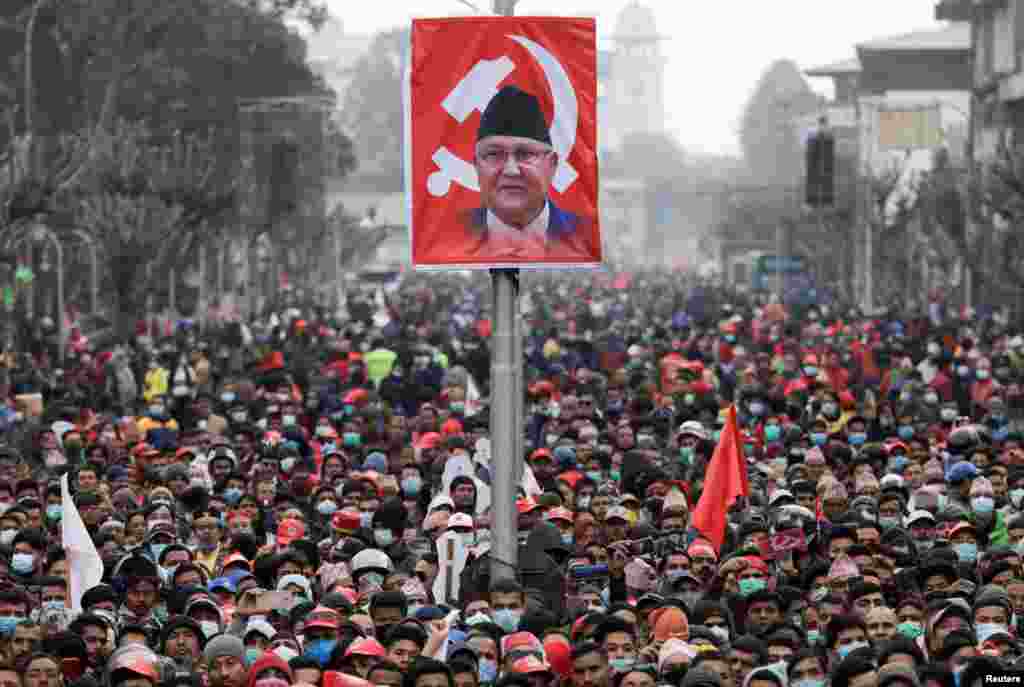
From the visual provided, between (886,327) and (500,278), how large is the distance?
3008cm

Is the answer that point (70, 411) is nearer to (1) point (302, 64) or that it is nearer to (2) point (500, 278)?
(2) point (500, 278)

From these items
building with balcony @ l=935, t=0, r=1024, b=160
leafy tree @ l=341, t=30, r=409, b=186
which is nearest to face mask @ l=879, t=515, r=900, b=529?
building with balcony @ l=935, t=0, r=1024, b=160

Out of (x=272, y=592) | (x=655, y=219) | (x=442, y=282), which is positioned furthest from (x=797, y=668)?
(x=655, y=219)

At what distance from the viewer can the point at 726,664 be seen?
43.8 ft

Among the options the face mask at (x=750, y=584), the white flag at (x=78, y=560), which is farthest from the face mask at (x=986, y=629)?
the white flag at (x=78, y=560)

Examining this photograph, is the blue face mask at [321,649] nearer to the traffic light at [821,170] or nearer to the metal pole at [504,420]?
the metal pole at [504,420]

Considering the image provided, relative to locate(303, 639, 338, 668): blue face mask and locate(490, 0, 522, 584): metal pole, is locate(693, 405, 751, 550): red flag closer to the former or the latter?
locate(490, 0, 522, 584): metal pole

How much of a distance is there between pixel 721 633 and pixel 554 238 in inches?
111

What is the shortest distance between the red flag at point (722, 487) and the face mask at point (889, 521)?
3.26 ft

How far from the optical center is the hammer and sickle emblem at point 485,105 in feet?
53.6

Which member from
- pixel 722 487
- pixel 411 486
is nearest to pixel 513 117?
pixel 722 487

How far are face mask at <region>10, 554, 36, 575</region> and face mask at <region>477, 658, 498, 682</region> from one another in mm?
4714

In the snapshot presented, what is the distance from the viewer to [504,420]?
16703 mm

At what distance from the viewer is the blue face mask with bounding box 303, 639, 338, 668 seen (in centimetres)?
1403
